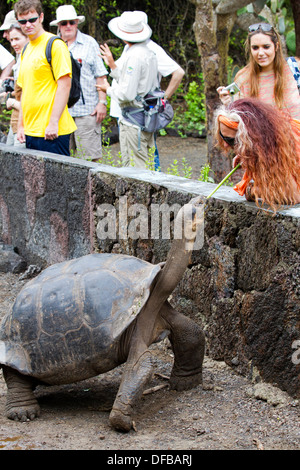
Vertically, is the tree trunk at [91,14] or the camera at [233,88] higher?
the tree trunk at [91,14]

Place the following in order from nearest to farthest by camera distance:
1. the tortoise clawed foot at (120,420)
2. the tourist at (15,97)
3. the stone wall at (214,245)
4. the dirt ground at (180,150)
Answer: the tortoise clawed foot at (120,420) < the stone wall at (214,245) < the tourist at (15,97) < the dirt ground at (180,150)

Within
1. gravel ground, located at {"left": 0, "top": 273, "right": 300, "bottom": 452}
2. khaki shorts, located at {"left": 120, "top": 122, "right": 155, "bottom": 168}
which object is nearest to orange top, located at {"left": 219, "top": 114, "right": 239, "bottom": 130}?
gravel ground, located at {"left": 0, "top": 273, "right": 300, "bottom": 452}

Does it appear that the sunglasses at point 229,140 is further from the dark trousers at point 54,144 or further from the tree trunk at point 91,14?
the tree trunk at point 91,14

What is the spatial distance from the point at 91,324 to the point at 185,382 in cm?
77

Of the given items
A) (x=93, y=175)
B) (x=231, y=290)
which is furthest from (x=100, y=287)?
(x=93, y=175)

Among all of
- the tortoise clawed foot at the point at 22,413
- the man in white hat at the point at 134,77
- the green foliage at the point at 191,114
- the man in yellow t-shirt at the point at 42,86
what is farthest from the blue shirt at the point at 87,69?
the green foliage at the point at 191,114

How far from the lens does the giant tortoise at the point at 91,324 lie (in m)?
3.27

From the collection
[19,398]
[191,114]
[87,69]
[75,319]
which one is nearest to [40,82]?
[87,69]

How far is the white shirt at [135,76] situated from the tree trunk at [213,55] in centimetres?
136

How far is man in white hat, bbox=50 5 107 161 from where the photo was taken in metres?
6.92

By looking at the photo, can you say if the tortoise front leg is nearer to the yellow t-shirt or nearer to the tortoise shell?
the tortoise shell

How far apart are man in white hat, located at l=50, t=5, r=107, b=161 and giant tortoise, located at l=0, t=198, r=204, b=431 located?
3.62m

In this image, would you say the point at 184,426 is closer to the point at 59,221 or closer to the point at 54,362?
the point at 54,362

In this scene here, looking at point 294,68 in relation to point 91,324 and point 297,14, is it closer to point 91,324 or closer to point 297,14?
point 91,324
